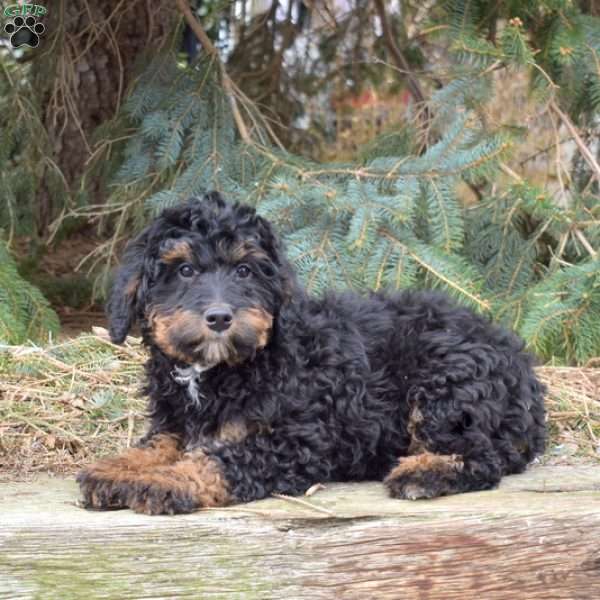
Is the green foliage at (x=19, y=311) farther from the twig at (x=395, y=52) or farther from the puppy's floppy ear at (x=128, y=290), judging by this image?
the twig at (x=395, y=52)

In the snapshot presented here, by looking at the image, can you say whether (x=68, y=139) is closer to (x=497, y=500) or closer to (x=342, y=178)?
(x=342, y=178)

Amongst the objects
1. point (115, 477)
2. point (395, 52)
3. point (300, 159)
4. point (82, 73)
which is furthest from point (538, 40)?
point (115, 477)

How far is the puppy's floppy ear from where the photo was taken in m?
4.41

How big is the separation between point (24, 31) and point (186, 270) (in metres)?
4.39

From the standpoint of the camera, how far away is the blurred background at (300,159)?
6355 millimetres

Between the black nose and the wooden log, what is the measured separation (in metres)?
0.72

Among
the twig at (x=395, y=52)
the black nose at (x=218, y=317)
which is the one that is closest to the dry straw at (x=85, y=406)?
the black nose at (x=218, y=317)

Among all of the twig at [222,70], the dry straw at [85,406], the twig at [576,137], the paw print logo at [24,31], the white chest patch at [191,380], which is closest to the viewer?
the white chest patch at [191,380]

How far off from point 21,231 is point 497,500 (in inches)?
187

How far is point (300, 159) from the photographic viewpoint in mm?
7258

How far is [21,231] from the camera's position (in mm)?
8047

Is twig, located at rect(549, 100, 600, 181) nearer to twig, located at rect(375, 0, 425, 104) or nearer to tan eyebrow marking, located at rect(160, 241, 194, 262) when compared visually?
twig, located at rect(375, 0, 425, 104)

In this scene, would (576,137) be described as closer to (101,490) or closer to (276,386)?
(276,386)

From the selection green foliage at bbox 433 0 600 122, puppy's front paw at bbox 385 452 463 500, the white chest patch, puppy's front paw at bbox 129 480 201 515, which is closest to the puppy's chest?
the white chest patch
